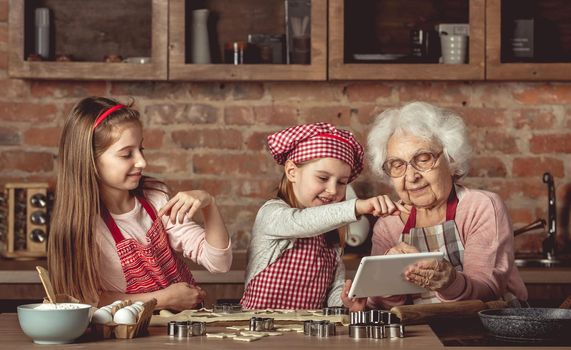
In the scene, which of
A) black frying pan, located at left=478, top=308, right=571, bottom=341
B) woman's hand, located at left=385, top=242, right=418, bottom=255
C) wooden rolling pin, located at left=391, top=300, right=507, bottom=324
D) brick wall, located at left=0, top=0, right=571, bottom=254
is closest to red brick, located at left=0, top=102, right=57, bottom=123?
brick wall, located at left=0, top=0, right=571, bottom=254

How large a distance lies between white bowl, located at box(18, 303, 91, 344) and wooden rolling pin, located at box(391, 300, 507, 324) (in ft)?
2.42

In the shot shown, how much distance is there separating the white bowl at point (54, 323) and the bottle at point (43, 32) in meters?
2.23

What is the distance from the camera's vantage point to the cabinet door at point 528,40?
397 cm

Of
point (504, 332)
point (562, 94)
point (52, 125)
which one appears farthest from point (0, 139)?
point (504, 332)

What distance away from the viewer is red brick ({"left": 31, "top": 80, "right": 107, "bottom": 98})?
417 centimetres

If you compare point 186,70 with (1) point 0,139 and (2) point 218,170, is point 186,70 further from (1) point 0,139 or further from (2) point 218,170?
(1) point 0,139

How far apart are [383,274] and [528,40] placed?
1.98 m

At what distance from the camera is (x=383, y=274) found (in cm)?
241

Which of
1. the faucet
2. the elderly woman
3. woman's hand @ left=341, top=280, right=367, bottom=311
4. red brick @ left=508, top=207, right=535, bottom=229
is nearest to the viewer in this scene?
woman's hand @ left=341, top=280, right=367, bottom=311

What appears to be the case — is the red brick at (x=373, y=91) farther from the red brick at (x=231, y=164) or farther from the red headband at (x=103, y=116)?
the red headband at (x=103, y=116)

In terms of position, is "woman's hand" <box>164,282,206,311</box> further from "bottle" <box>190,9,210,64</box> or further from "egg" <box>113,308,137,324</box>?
"bottle" <box>190,9,210,64</box>

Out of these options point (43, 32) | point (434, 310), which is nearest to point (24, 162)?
point (43, 32)

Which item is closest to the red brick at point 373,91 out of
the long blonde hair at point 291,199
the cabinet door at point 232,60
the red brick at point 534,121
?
the cabinet door at point 232,60

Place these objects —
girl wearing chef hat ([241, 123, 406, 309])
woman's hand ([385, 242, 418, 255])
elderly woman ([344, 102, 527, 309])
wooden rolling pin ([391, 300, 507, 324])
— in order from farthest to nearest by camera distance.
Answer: girl wearing chef hat ([241, 123, 406, 309]) < elderly woman ([344, 102, 527, 309]) < woman's hand ([385, 242, 418, 255]) < wooden rolling pin ([391, 300, 507, 324])
